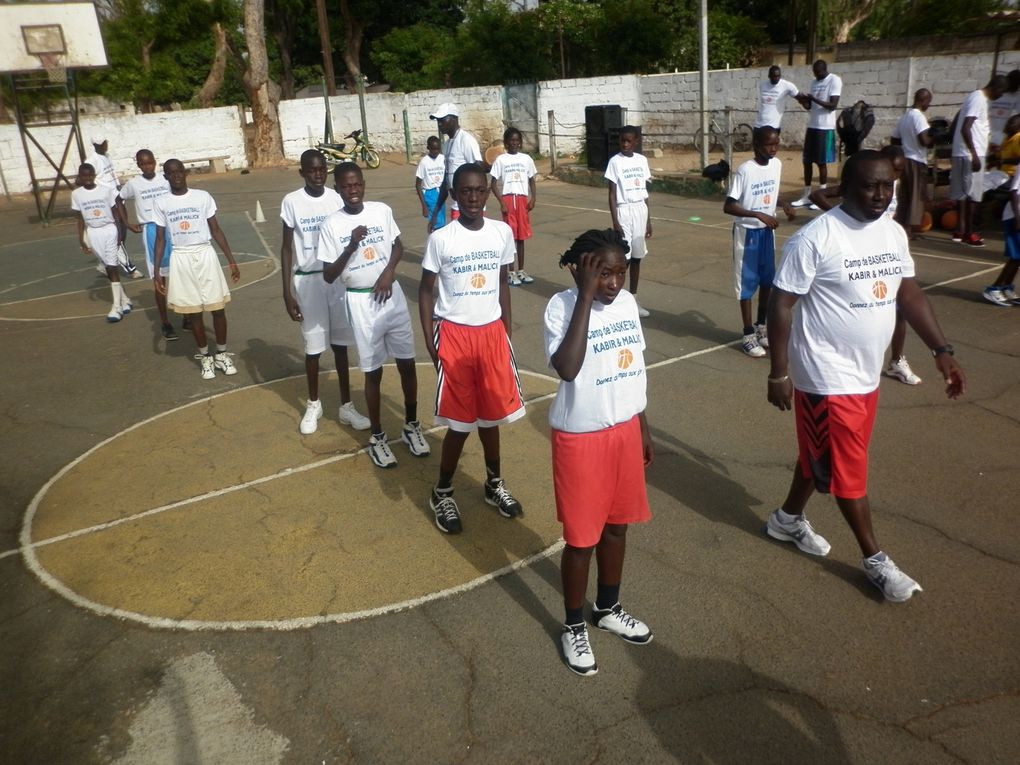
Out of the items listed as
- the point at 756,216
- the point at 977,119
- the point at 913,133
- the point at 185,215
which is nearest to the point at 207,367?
the point at 185,215

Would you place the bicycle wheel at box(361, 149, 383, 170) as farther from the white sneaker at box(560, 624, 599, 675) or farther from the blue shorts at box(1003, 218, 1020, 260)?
the white sneaker at box(560, 624, 599, 675)

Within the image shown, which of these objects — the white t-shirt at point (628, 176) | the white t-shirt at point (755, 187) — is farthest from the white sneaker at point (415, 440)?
the white t-shirt at point (628, 176)

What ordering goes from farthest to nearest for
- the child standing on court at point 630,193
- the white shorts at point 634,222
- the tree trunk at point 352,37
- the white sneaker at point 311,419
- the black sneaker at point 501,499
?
the tree trunk at point 352,37 < the white shorts at point 634,222 < the child standing on court at point 630,193 < the white sneaker at point 311,419 < the black sneaker at point 501,499

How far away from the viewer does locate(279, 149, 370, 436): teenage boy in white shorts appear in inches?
257

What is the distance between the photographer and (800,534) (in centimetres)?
474

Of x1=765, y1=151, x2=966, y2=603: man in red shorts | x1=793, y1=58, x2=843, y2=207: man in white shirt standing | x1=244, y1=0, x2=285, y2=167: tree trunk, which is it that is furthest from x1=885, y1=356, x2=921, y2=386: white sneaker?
x1=244, y1=0, x2=285, y2=167: tree trunk

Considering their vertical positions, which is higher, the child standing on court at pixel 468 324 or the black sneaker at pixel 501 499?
the child standing on court at pixel 468 324

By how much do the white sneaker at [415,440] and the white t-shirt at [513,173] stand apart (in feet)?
19.0

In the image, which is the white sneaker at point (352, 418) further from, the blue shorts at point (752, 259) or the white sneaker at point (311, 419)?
the blue shorts at point (752, 259)

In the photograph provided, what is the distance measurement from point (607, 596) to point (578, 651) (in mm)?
318

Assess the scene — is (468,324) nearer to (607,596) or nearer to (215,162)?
(607,596)

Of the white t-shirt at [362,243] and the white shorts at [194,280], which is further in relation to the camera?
the white shorts at [194,280]

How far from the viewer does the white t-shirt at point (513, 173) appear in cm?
1127

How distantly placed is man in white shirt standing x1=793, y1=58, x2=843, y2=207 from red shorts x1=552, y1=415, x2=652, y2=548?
12.1 meters
